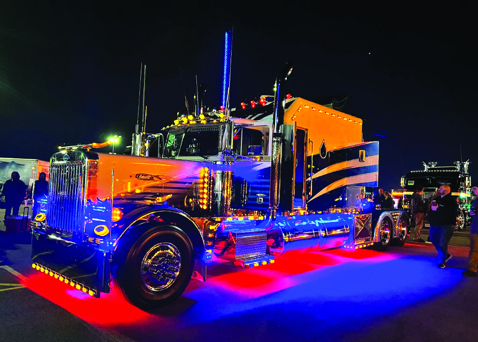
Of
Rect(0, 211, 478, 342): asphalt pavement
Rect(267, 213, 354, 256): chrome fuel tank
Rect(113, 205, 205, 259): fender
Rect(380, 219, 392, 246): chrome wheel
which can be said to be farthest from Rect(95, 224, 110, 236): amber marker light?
Rect(380, 219, 392, 246): chrome wheel

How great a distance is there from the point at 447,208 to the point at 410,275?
172 cm

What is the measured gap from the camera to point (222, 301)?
554 centimetres

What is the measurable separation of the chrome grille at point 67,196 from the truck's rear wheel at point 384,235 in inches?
309

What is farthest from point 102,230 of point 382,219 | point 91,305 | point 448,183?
point 448,183

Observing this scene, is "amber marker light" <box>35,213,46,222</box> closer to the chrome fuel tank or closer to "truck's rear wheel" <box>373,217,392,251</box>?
the chrome fuel tank

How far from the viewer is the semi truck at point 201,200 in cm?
508

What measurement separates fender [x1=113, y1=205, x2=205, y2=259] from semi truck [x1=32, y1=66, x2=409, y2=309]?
0.02 metres

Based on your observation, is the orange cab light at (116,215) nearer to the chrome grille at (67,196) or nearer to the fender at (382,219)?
the chrome grille at (67,196)

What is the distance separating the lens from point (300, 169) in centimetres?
772

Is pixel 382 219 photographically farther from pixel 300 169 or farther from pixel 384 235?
pixel 300 169

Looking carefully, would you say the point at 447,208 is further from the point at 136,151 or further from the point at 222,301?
the point at 136,151

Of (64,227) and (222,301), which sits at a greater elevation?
(64,227)

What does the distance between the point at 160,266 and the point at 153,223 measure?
0.61m

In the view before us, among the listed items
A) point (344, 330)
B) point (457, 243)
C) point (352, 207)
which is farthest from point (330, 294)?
point (457, 243)
